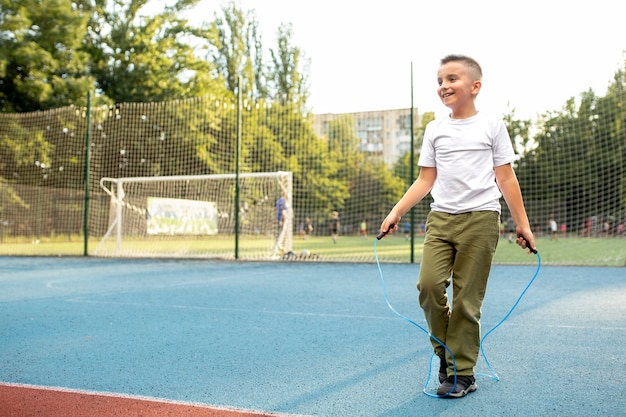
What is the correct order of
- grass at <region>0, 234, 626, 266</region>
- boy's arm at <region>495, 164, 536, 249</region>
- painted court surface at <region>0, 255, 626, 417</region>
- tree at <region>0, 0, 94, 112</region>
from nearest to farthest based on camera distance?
painted court surface at <region>0, 255, 626, 417</region>
boy's arm at <region>495, 164, 536, 249</region>
grass at <region>0, 234, 626, 266</region>
tree at <region>0, 0, 94, 112</region>

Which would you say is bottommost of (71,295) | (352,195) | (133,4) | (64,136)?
(71,295)

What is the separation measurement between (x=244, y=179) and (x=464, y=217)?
537 inches

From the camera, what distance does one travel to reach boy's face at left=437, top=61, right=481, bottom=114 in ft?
9.68

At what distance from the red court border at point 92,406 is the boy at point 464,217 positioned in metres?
1.00

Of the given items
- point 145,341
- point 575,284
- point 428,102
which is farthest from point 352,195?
point 145,341

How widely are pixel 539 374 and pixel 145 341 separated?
2667 mm

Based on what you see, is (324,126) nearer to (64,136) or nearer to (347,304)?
(64,136)

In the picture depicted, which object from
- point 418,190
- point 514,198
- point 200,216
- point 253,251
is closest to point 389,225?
point 418,190

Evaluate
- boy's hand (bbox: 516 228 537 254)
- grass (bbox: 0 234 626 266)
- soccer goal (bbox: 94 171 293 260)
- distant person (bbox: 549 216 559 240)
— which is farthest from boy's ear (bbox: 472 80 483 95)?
distant person (bbox: 549 216 559 240)

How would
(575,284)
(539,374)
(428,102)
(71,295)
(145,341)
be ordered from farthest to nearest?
(428,102), (575,284), (71,295), (145,341), (539,374)

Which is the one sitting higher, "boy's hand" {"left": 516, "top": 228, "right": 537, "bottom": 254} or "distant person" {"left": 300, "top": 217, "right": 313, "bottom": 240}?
"boy's hand" {"left": 516, "top": 228, "right": 537, "bottom": 254}

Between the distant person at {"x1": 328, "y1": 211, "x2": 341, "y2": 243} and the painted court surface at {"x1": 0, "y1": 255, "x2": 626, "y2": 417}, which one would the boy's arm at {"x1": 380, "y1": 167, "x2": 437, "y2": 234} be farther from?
the distant person at {"x1": 328, "y1": 211, "x2": 341, "y2": 243}

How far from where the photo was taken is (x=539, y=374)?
3246 millimetres

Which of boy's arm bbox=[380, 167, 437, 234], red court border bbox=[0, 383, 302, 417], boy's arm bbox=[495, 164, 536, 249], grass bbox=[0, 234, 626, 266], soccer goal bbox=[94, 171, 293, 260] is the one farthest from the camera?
soccer goal bbox=[94, 171, 293, 260]
